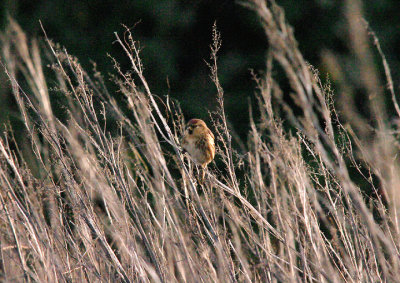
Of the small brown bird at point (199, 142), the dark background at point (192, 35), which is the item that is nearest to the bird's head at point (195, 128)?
the small brown bird at point (199, 142)

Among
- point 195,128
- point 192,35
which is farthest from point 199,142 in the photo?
point 192,35

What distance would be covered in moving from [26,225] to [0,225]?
0.44m

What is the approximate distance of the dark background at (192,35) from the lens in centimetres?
570

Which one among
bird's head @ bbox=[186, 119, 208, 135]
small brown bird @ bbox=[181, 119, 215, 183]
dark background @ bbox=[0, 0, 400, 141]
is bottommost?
small brown bird @ bbox=[181, 119, 215, 183]

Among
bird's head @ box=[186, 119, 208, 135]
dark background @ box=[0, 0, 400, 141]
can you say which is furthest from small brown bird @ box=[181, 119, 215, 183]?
dark background @ box=[0, 0, 400, 141]

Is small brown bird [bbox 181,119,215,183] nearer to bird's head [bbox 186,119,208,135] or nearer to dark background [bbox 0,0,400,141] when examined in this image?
bird's head [bbox 186,119,208,135]

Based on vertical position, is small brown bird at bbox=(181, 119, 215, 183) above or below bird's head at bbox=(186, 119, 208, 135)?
below

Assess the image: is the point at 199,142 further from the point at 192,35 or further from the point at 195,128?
the point at 192,35

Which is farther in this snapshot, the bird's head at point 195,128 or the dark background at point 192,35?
the dark background at point 192,35

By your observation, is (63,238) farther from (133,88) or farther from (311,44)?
(311,44)

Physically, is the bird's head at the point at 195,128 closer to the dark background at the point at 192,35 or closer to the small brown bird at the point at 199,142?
the small brown bird at the point at 199,142

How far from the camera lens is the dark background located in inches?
224

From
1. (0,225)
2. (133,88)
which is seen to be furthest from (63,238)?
(133,88)

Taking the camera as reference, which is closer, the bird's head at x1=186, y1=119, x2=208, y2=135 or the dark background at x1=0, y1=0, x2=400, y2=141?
the bird's head at x1=186, y1=119, x2=208, y2=135
